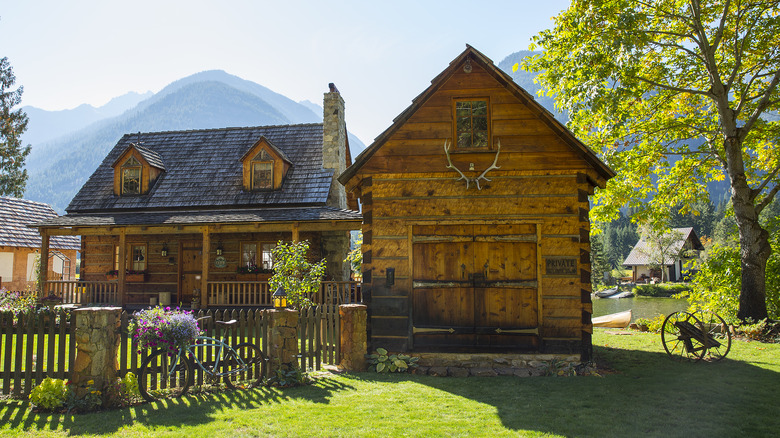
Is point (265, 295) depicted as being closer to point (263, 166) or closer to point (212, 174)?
point (263, 166)

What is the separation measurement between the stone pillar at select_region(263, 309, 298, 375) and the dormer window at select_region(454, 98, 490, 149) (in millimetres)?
4648

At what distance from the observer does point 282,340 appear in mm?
8227

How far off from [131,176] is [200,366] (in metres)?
14.6

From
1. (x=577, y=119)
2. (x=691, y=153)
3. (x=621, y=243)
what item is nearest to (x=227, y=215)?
(x=577, y=119)

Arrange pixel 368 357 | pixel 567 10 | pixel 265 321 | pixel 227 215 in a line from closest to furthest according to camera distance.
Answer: pixel 265 321, pixel 368 357, pixel 567 10, pixel 227 215

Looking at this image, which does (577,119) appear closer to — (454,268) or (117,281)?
(454,268)

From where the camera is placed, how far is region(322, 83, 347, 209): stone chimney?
1905 centimetres

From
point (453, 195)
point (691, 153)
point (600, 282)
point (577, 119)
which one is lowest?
point (600, 282)

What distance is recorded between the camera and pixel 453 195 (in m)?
9.66

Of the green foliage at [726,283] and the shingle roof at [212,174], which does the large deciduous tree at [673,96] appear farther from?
the shingle roof at [212,174]

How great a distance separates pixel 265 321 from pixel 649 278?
62149 mm

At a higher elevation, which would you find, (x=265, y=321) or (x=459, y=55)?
(x=459, y=55)

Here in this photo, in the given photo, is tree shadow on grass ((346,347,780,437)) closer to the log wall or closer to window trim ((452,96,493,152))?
the log wall

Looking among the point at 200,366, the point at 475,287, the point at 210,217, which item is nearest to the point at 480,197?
the point at 475,287
